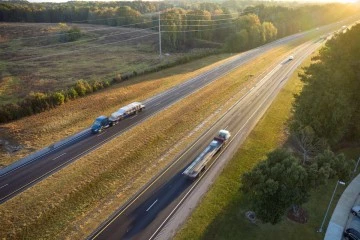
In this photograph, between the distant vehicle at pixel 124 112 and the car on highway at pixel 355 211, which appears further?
the distant vehicle at pixel 124 112

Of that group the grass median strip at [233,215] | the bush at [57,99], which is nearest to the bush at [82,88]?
the bush at [57,99]

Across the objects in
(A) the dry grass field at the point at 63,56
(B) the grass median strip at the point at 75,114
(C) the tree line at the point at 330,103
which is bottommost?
(B) the grass median strip at the point at 75,114

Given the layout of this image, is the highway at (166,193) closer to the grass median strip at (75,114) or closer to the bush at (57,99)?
the grass median strip at (75,114)

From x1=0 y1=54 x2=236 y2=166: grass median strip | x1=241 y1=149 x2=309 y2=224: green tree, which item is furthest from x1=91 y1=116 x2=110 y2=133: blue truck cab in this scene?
x1=241 y1=149 x2=309 y2=224: green tree

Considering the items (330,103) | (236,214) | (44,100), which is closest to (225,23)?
(44,100)

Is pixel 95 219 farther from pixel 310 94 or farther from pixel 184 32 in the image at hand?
pixel 184 32

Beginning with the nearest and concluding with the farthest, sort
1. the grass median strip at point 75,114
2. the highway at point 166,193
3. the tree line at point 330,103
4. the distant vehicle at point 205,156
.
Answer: the highway at point 166,193
the distant vehicle at point 205,156
the tree line at point 330,103
the grass median strip at point 75,114

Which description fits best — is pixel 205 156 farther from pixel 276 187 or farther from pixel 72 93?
pixel 72 93
